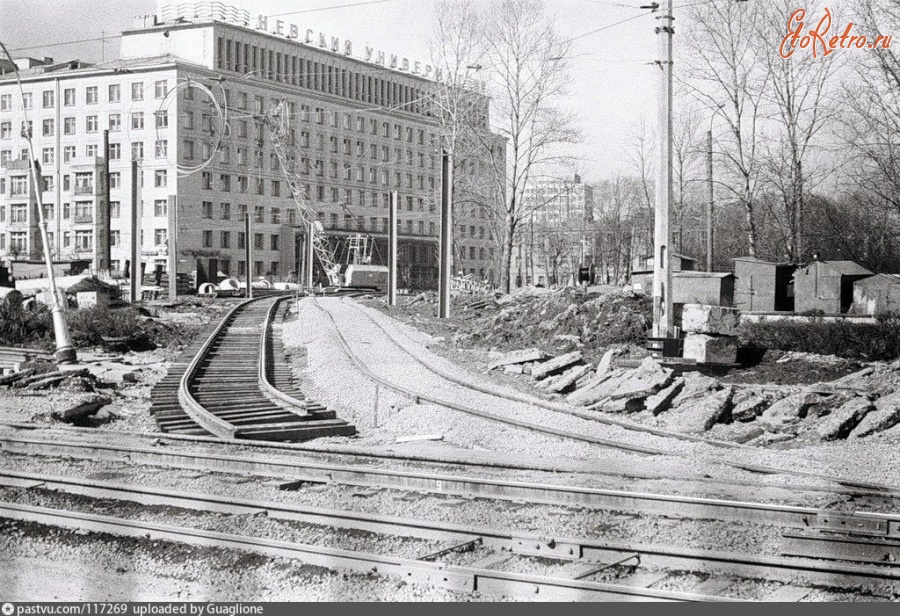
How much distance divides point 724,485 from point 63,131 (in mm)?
78180

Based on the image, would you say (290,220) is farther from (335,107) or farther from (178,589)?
(178,589)

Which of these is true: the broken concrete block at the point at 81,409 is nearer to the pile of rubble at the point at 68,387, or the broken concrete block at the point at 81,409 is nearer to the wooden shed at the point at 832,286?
the pile of rubble at the point at 68,387

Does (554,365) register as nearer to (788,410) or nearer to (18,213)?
(788,410)

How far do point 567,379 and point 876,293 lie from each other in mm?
9602

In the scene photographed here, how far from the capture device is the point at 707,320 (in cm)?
1672

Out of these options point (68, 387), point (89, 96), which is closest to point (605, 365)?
point (68, 387)

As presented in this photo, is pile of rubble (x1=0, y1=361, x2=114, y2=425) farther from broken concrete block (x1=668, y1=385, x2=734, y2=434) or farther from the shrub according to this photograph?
the shrub

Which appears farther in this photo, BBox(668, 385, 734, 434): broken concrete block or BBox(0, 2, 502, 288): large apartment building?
BBox(0, 2, 502, 288): large apartment building

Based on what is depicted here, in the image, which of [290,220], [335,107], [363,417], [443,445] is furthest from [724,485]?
[290,220]

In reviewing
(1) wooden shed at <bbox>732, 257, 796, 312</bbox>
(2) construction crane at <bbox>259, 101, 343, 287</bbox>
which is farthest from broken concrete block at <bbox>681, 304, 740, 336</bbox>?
(2) construction crane at <bbox>259, 101, 343, 287</bbox>

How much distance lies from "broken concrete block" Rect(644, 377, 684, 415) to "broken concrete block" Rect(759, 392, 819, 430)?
4.54 ft

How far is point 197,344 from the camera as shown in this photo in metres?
23.9

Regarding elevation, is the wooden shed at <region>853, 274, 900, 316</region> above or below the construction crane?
below

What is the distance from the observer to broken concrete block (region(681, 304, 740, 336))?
16.7 metres
